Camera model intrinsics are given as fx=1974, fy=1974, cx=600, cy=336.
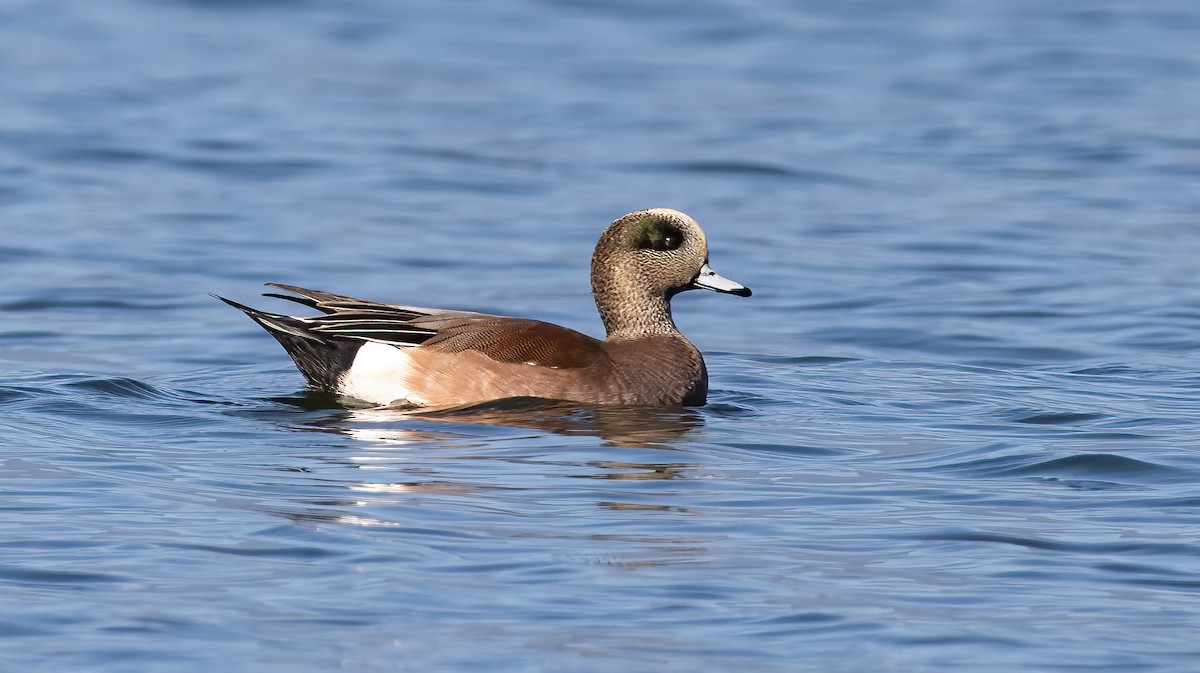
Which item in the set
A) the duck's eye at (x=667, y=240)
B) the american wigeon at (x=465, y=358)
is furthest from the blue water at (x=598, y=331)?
the duck's eye at (x=667, y=240)

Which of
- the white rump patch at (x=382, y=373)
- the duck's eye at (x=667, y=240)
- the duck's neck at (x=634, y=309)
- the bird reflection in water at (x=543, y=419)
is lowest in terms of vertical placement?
the bird reflection in water at (x=543, y=419)

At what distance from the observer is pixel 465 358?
29.1ft

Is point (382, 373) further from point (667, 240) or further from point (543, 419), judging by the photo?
point (667, 240)

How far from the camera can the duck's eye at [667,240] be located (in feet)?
31.3

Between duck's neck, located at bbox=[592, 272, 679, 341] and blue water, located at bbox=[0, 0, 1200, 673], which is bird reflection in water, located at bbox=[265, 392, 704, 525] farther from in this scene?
duck's neck, located at bbox=[592, 272, 679, 341]

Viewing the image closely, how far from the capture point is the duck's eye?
376 inches

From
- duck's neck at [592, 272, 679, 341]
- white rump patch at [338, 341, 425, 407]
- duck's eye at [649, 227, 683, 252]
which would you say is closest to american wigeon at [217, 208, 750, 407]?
white rump patch at [338, 341, 425, 407]

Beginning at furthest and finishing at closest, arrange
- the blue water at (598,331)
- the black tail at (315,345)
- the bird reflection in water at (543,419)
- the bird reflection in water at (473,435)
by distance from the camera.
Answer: the black tail at (315,345), the bird reflection in water at (543,419), the bird reflection in water at (473,435), the blue water at (598,331)

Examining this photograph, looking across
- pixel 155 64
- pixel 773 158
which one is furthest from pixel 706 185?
pixel 155 64

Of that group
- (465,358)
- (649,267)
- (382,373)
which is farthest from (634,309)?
(382,373)

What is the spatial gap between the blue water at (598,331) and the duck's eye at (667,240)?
2.55 feet

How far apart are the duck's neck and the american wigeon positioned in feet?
0.46

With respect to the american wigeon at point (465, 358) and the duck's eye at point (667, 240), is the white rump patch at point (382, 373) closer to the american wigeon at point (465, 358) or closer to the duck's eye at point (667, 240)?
the american wigeon at point (465, 358)

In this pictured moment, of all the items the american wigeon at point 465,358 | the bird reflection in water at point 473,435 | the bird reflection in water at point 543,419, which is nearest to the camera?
the bird reflection in water at point 473,435
